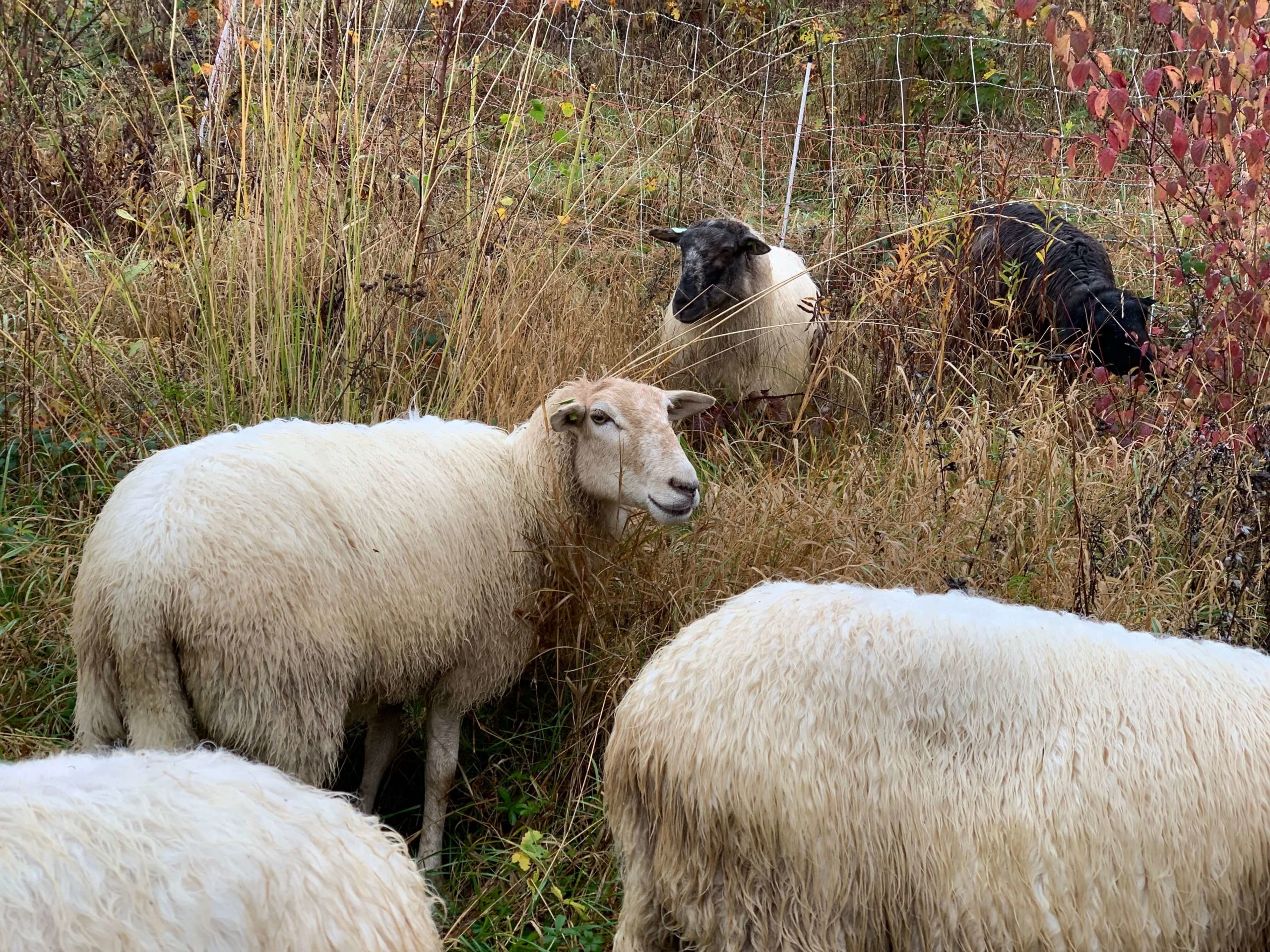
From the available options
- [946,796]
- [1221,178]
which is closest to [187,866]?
[946,796]

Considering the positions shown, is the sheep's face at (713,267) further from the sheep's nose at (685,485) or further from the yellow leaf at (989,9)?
the yellow leaf at (989,9)

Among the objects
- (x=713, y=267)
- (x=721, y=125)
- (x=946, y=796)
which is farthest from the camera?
(x=721, y=125)

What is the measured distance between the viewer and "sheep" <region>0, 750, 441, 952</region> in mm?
1462

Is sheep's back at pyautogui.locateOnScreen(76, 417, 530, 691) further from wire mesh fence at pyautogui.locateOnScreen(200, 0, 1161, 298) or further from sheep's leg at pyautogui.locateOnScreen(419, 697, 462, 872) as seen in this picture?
wire mesh fence at pyautogui.locateOnScreen(200, 0, 1161, 298)

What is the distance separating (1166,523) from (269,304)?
313 centimetres

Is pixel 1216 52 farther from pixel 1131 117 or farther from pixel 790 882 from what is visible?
pixel 790 882

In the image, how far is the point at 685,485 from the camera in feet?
11.5

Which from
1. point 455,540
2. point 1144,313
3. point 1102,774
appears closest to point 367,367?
point 455,540

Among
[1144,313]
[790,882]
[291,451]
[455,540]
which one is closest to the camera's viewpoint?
[790,882]

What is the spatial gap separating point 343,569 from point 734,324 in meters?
3.34

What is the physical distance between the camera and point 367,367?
4266mm

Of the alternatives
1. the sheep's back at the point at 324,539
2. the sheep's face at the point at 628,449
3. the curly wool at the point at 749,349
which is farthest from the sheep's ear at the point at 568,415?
the curly wool at the point at 749,349

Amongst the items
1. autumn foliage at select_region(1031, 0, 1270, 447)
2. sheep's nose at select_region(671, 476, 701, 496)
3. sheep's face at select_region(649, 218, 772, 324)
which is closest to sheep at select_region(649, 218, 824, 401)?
sheep's face at select_region(649, 218, 772, 324)

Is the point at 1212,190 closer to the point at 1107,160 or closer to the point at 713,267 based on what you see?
the point at 1107,160
